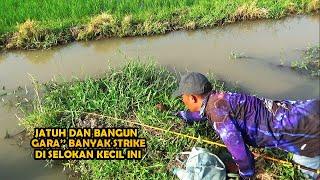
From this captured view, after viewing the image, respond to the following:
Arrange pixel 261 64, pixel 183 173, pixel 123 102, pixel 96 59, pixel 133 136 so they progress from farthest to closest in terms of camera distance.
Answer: pixel 96 59 < pixel 261 64 < pixel 123 102 < pixel 133 136 < pixel 183 173

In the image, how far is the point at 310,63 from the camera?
6.08 meters

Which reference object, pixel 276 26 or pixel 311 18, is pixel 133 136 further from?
pixel 311 18

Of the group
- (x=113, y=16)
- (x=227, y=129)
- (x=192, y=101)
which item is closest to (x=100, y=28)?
(x=113, y=16)

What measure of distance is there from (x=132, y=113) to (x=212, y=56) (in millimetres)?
2368

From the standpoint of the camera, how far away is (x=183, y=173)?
12.2 ft

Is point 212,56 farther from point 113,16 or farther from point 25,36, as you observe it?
point 25,36

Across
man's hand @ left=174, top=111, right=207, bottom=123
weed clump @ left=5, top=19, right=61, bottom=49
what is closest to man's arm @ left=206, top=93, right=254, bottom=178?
man's hand @ left=174, top=111, right=207, bottom=123

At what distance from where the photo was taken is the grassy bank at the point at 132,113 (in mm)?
4035

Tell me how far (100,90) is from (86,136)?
28.0 inches

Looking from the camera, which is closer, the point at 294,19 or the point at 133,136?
the point at 133,136

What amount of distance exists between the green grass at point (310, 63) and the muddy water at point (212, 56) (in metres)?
0.12

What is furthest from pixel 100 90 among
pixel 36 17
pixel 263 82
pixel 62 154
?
pixel 36 17

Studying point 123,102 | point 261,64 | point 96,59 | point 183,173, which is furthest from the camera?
point 96,59

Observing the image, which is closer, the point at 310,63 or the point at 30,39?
the point at 310,63
